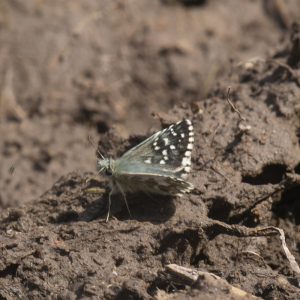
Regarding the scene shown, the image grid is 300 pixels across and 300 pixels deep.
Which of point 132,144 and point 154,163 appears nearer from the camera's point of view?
point 154,163

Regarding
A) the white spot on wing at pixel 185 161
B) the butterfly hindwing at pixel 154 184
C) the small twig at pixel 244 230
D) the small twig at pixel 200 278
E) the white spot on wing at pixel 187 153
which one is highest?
the white spot on wing at pixel 187 153

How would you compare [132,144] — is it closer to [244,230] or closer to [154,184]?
[154,184]

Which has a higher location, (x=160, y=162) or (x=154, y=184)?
(x=160, y=162)

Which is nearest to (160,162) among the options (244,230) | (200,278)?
(244,230)

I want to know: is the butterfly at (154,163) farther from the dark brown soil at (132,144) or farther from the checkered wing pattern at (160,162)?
the dark brown soil at (132,144)

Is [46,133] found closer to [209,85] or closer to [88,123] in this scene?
[88,123]

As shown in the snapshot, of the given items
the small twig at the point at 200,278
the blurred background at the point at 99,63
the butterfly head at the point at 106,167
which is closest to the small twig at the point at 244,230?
the small twig at the point at 200,278
